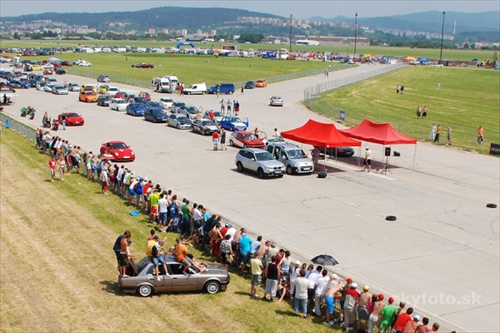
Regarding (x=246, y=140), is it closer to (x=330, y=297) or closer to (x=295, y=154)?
(x=295, y=154)

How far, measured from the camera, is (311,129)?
37625 mm

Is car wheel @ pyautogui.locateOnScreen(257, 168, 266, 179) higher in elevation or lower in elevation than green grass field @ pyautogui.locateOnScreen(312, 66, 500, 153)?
higher

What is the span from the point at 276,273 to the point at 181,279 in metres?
2.65

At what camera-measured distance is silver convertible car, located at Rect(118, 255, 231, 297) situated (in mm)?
17172

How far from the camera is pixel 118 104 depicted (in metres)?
61.7

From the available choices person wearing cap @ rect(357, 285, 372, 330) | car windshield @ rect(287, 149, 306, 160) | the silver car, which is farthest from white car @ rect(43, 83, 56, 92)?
person wearing cap @ rect(357, 285, 372, 330)

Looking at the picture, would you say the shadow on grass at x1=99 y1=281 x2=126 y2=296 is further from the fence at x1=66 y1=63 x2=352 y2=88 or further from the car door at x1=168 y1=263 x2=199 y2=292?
the fence at x1=66 y1=63 x2=352 y2=88

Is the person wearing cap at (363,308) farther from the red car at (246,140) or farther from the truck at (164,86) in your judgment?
the truck at (164,86)

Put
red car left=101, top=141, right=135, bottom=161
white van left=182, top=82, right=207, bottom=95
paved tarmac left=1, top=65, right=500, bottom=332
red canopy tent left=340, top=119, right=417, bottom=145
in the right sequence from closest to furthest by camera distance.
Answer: paved tarmac left=1, top=65, right=500, bottom=332, red canopy tent left=340, top=119, right=417, bottom=145, red car left=101, top=141, right=135, bottom=161, white van left=182, top=82, right=207, bottom=95

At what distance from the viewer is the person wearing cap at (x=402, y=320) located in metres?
13.8

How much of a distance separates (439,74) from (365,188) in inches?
3834

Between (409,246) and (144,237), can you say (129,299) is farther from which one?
(409,246)

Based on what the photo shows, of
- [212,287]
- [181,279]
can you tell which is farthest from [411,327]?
[181,279]

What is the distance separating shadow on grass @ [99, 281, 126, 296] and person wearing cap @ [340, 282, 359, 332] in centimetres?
632
